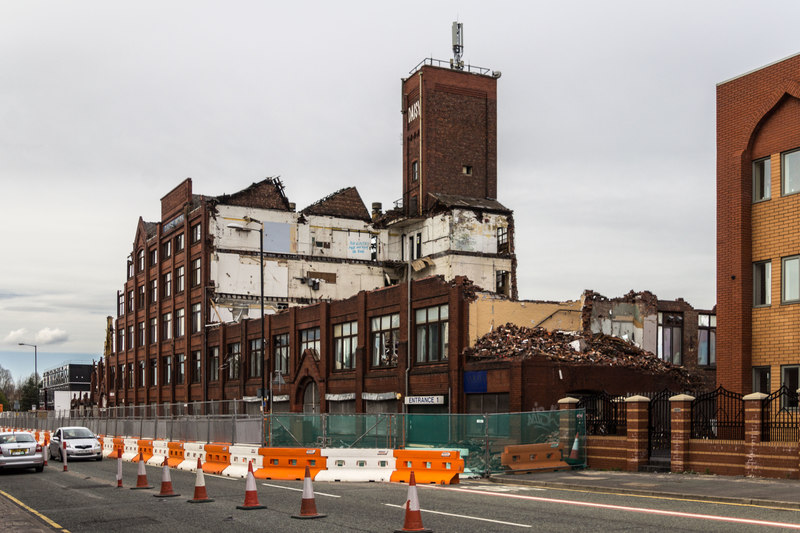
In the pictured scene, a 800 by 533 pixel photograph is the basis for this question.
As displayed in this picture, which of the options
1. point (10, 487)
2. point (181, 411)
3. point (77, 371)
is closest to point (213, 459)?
point (10, 487)

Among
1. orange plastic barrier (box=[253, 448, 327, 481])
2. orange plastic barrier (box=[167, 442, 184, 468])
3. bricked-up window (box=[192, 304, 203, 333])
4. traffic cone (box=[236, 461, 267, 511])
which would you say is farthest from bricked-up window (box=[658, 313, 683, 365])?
bricked-up window (box=[192, 304, 203, 333])

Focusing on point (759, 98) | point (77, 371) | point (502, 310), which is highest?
point (759, 98)

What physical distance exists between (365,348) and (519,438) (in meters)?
22.7

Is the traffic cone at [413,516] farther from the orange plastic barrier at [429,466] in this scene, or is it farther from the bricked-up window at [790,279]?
the bricked-up window at [790,279]

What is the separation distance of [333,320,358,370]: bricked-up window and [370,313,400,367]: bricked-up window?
2.06 metres

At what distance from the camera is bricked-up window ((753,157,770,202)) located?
89.1 ft

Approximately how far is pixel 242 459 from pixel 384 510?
39.9 ft

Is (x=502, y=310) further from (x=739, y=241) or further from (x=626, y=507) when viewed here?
(x=626, y=507)

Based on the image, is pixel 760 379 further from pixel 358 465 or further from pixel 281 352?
pixel 281 352

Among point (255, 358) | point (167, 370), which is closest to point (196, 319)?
point (167, 370)

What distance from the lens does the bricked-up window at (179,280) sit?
72500 millimetres

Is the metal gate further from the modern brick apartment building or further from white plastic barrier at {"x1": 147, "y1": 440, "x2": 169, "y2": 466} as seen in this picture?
white plastic barrier at {"x1": 147, "y1": 440, "x2": 169, "y2": 466}

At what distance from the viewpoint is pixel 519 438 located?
26.3m

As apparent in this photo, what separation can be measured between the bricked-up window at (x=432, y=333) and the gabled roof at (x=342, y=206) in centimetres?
2788
